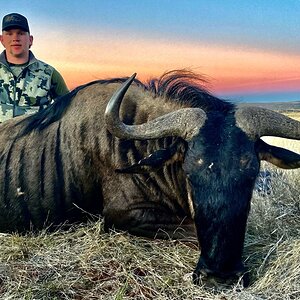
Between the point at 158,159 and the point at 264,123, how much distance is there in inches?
37.1

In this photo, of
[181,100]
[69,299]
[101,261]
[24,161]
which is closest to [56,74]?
[24,161]

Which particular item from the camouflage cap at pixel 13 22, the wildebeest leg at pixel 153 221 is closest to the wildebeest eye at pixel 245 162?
the wildebeest leg at pixel 153 221

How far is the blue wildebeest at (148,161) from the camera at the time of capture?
3.92m

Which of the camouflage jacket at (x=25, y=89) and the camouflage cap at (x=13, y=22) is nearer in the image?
the camouflage jacket at (x=25, y=89)

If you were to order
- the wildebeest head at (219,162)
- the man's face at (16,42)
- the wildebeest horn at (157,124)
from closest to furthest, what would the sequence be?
the wildebeest head at (219,162) < the wildebeest horn at (157,124) < the man's face at (16,42)

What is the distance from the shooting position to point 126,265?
455 cm

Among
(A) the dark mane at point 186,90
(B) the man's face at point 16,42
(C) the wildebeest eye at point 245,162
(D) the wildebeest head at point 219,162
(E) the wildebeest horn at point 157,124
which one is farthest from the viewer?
(B) the man's face at point 16,42

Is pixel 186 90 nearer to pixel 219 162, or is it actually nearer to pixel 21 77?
pixel 219 162

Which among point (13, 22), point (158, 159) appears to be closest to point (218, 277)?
point (158, 159)

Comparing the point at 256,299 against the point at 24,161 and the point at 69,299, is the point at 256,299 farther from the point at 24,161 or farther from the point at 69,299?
the point at 24,161

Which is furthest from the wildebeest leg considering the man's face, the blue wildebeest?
the man's face

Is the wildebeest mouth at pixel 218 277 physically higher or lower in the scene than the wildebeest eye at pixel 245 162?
lower

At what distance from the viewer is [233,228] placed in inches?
152

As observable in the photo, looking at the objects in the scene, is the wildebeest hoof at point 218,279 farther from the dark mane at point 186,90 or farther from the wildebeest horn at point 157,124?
the dark mane at point 186,90
